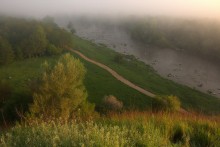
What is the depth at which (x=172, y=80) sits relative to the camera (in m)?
69.2

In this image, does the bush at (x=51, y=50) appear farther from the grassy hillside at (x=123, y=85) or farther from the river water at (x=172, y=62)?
the river water at (x=172, y=62)

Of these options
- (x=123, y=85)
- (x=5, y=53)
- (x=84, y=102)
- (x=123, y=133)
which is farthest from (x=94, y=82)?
(x=123, y=133)

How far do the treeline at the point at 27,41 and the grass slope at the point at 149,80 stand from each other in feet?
22.7

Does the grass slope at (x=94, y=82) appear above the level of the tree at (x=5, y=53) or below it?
below

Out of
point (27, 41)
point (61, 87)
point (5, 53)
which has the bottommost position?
point (5, 53)

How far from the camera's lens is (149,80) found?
66500 mm

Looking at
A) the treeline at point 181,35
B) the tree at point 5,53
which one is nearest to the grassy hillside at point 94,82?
the tree at point 5,53

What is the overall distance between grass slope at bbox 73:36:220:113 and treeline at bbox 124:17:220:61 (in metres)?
24.8

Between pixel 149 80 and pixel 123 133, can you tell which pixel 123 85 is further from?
pixel 123 133

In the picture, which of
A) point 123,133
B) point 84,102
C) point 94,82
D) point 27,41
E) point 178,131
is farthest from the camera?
point 27,41

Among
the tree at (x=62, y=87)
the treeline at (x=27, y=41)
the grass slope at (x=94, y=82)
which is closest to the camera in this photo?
the tree at (x=62, y=87)

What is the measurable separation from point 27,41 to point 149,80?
105 ft

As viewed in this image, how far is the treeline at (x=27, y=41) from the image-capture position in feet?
230

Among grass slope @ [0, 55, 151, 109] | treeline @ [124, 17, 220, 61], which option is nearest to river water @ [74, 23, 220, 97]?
treeline @ [124, 17, 220, 61]
